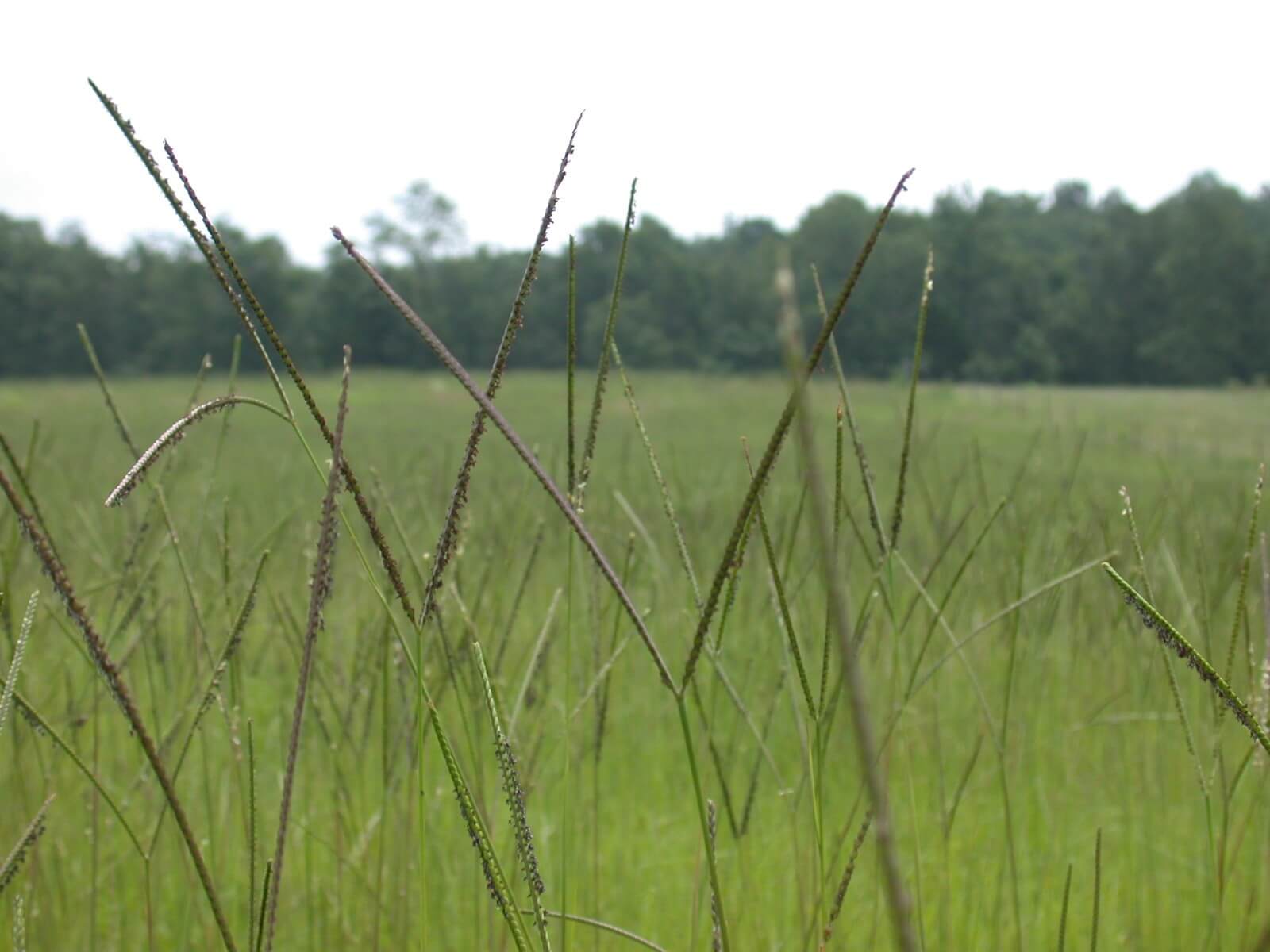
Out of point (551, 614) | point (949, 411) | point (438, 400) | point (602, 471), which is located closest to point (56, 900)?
point (551, 614)

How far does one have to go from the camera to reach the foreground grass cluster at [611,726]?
587 millimetres

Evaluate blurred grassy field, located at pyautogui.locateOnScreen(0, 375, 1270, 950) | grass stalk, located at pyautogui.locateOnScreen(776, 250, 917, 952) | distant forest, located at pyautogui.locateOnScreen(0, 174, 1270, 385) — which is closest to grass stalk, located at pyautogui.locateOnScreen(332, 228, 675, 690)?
grass stalk, located at pyautogui.locateOnScreen(776, 250, 917, 952)

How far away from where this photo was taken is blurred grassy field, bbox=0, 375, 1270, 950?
1249mm

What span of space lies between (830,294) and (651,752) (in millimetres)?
34989

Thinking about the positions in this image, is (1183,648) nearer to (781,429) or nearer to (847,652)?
(781,429)

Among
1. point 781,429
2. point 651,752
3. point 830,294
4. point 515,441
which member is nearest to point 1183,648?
point 781,429

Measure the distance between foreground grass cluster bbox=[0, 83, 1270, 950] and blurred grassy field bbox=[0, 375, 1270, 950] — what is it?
2 cm

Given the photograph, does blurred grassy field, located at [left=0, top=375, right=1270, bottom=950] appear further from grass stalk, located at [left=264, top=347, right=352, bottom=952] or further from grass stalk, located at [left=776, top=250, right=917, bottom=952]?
grass stalk, located at [left=776, top=250, right=917, bottom=952]

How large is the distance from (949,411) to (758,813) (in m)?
13.4

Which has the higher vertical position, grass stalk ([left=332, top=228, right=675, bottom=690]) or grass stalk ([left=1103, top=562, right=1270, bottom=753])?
grass stalk ([left=332, top=228, right=675, bottom=690])

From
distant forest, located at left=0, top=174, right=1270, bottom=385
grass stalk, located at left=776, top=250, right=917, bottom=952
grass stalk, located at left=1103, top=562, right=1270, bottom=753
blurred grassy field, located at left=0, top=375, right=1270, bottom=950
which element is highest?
distant forest, located at left=0, top=174, right=1270, bottom=385

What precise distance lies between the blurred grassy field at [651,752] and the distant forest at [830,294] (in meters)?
32.7

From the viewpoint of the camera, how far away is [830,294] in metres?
36.0

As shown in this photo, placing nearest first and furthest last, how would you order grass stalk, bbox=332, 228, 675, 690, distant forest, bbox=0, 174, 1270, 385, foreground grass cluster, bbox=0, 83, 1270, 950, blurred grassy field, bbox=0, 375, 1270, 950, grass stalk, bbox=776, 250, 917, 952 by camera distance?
grass stalk, bbox=776, 250, 917, 952 → grass stalk, bbox=332, 228, 675, 690 → foreground grass cluster, bbox=0, 83, 1270, 950 → blurred grassy field, bbox=0, 375, 1270, 950 → distant forest, bbox=0, 174, 1270, 385
